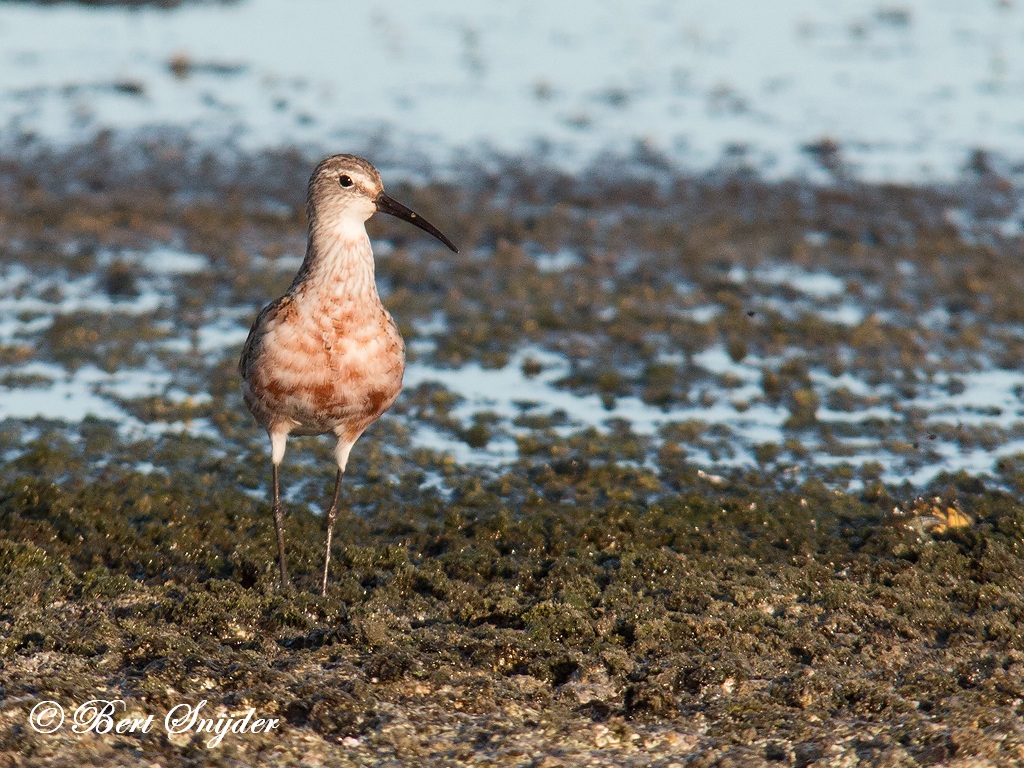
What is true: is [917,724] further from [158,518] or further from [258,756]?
[158,518]

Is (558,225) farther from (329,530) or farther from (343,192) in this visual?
(329,530)

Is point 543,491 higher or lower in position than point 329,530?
lower

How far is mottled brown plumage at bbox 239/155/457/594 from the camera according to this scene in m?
7.14

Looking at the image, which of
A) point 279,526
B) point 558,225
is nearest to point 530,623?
point 279,526

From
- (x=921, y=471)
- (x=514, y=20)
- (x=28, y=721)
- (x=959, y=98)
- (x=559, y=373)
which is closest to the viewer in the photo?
(x=28, y=721)

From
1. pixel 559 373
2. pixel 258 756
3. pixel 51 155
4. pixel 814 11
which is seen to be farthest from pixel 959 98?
pixel 258 756

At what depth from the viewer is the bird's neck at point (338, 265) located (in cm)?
720

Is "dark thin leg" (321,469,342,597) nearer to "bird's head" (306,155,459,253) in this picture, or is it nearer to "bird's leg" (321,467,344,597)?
"bird's leg" (321,467,344,597)

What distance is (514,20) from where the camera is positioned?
22109 millimetres

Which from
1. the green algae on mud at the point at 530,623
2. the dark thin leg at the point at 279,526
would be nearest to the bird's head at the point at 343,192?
the dark thin leg at the point at 279,526

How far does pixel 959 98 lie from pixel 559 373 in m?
10.1

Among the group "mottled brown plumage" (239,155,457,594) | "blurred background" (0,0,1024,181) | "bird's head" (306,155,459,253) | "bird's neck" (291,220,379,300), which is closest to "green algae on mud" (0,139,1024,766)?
"mottled brown plumage" (239,155,457,594)

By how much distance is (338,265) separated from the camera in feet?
23.8

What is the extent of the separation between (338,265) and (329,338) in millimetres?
399
